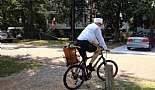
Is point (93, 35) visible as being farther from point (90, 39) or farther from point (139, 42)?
point (139, 42)

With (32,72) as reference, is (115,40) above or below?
below

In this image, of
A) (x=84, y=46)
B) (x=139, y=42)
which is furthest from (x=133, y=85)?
(x=139, y=42)

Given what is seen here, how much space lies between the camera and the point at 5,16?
40969 millimetres

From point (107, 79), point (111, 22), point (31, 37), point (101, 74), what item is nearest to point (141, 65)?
point (101, 74)

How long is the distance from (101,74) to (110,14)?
20.1m

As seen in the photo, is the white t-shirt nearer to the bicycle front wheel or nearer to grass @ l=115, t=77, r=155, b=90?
the bicycle front wheel

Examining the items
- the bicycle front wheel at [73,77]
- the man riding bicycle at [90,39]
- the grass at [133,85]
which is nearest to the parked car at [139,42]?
the grass at [133,85]

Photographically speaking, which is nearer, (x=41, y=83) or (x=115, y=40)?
(x=41, y=83)

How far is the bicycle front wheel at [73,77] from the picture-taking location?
966 cm

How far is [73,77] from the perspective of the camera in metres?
9.73

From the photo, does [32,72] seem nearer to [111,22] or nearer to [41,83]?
[41,83]

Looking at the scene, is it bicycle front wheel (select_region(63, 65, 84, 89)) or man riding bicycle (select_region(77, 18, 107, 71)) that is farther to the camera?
man riding bicycle (select_region(77, 18, 107, 71))

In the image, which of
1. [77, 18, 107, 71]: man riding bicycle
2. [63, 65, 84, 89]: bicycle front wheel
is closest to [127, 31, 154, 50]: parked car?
[77, 18, 107, 71]: man riding bicycle

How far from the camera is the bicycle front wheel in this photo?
9656mm
